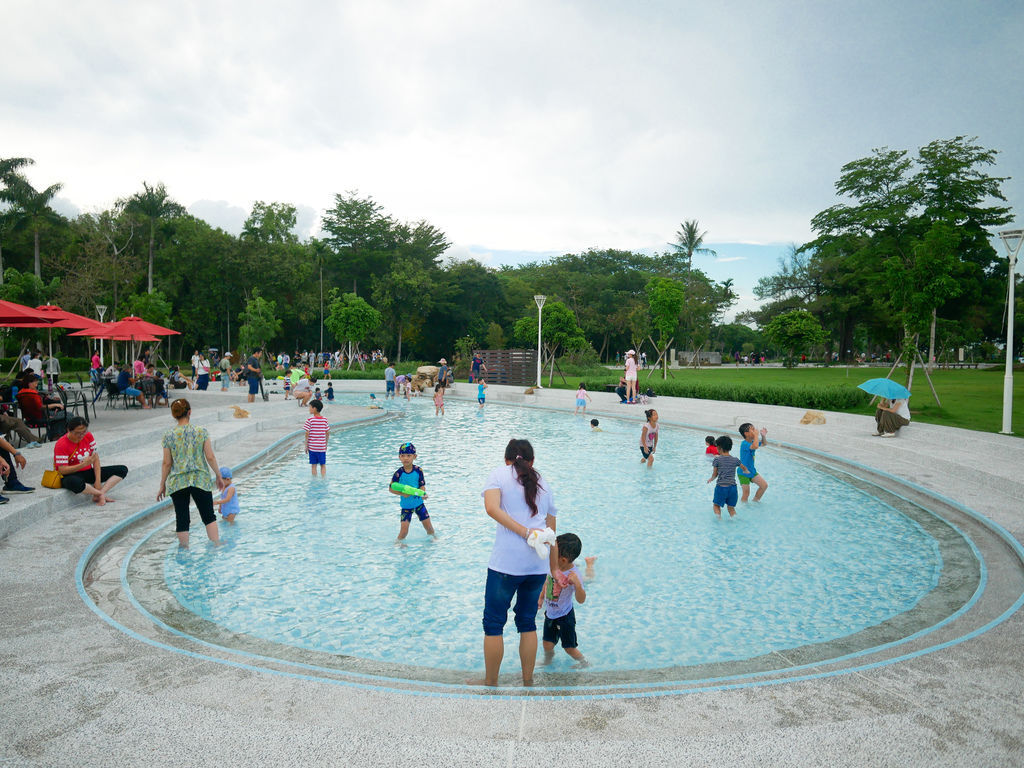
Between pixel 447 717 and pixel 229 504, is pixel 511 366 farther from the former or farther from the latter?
pixel 447 717

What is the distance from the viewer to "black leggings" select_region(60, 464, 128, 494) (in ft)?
28.3

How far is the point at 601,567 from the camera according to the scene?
299 inches

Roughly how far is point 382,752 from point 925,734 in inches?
118

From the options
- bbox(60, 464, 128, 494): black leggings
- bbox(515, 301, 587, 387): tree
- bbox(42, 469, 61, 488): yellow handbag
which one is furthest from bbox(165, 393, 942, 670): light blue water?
bbox(515, 301, 587, 387): tree

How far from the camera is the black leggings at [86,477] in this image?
28.3 ft

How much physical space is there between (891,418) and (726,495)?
899 centimetres

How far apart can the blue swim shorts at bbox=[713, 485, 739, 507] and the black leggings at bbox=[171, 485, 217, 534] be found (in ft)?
22.7

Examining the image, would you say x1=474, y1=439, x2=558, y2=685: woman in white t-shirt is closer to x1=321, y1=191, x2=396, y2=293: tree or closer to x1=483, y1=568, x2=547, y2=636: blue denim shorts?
x1=483, y1=568, x2=547, y2=636: blue denim shorts

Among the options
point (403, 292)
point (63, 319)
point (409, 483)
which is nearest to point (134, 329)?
point (63, 319)

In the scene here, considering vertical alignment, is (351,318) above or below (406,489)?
above

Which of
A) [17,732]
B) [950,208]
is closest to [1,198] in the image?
[17,732]

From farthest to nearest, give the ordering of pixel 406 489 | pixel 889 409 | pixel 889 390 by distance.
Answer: pixel 889 409 → pixel 889 390 → pixel 406 489

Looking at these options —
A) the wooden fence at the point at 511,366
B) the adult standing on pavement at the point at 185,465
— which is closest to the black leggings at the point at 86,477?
the adult standing on pavement at the point at 185,465

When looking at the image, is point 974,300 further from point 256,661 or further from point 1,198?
point 1,198
